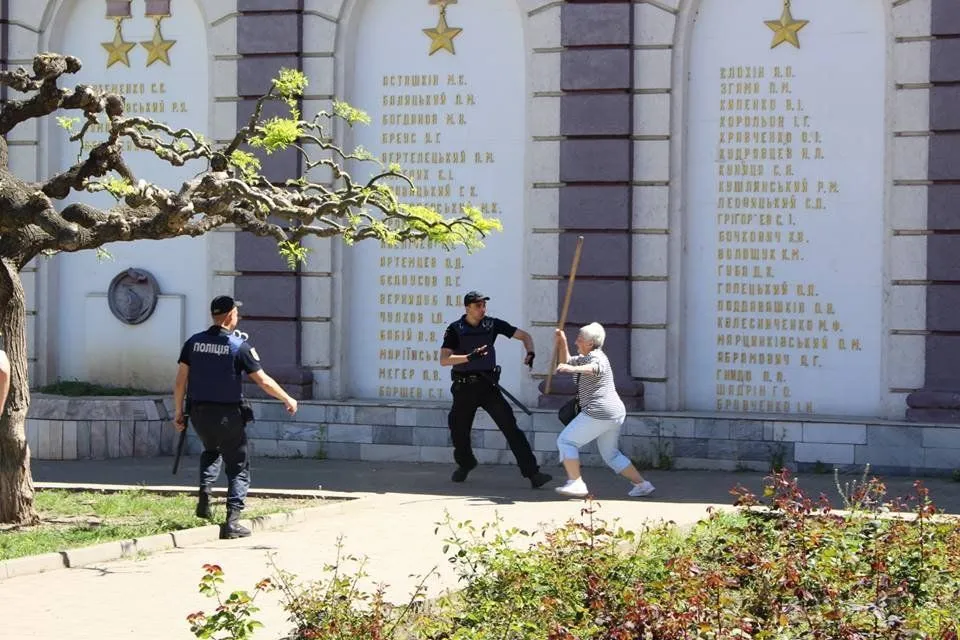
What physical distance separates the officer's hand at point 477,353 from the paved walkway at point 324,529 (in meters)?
1.14

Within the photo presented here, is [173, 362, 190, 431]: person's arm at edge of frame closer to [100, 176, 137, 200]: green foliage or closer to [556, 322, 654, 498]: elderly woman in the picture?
[100, 176, 137, 200]: green foliage

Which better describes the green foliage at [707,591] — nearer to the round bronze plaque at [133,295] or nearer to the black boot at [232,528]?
the black boot at [232,528]

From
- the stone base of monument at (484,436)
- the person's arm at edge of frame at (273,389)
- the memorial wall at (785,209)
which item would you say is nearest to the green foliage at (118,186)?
the person's arm at edge of frame at (273,389)

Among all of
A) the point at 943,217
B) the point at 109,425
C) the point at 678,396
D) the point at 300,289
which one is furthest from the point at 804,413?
the point at 109,425

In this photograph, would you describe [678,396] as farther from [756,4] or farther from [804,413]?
[756,4]

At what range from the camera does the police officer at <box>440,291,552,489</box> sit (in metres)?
15.2

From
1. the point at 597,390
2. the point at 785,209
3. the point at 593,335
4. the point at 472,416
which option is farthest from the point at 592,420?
the point at 785,209

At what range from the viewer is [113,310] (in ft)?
61.9

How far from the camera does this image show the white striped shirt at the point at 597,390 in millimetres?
14289

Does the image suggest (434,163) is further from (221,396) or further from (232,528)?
(232,528)

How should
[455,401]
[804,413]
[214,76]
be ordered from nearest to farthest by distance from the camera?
[455,401]
[804,413]
[214,76]

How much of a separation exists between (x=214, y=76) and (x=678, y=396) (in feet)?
19.3

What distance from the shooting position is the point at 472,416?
1549cm

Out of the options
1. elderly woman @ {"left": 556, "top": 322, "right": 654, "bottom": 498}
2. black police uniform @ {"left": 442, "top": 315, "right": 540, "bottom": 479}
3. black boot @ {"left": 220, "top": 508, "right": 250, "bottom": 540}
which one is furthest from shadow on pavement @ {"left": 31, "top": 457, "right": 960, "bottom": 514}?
black boot @ {"left": 220, "top": 508, "right": 250, "bottom": 540}
